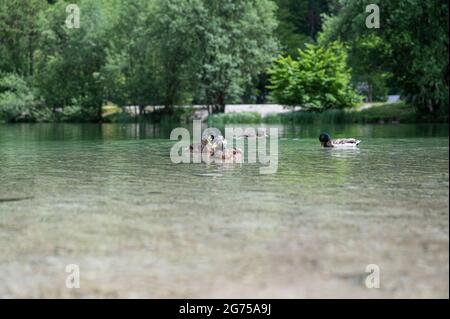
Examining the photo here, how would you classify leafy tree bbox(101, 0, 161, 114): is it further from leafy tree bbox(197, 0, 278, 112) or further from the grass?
leafy tree bbox(197, 0, 278, 112)

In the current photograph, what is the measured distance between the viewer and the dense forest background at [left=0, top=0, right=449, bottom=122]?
62.0 meters

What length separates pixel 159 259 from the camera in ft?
25.9

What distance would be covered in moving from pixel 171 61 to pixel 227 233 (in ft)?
206

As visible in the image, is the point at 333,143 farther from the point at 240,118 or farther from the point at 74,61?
the point at 74,61

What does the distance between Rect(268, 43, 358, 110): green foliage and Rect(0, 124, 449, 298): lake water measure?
45298mm

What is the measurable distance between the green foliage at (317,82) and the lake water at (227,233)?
45298 mm

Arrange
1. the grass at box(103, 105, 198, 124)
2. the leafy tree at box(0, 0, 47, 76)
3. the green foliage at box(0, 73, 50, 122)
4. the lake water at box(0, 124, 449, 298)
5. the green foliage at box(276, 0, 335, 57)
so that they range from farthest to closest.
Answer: the green foliage at box(276, 0, 335, 57) → the leafy tree at box(0, 0, 47, 76) → the green foliage at box(0, 73, 50, 122) → the grass at box(103, 105, 198, 124) → the lake water at box(0, 124, 449, 298)

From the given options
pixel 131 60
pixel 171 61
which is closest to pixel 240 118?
pixel 171 61

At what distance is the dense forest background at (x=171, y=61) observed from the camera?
6200cm

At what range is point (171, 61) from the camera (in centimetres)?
7069

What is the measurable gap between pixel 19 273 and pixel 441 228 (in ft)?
18.1

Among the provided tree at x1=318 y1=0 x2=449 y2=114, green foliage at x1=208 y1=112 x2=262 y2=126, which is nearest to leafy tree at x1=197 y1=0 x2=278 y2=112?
green foliage at x1=208 y1=112 x2=262 y2=126

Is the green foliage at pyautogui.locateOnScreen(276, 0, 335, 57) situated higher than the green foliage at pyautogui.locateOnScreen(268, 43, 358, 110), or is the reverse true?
the green foliage at pyautogui.locateOnScreen(276, 0, 335, 57)
